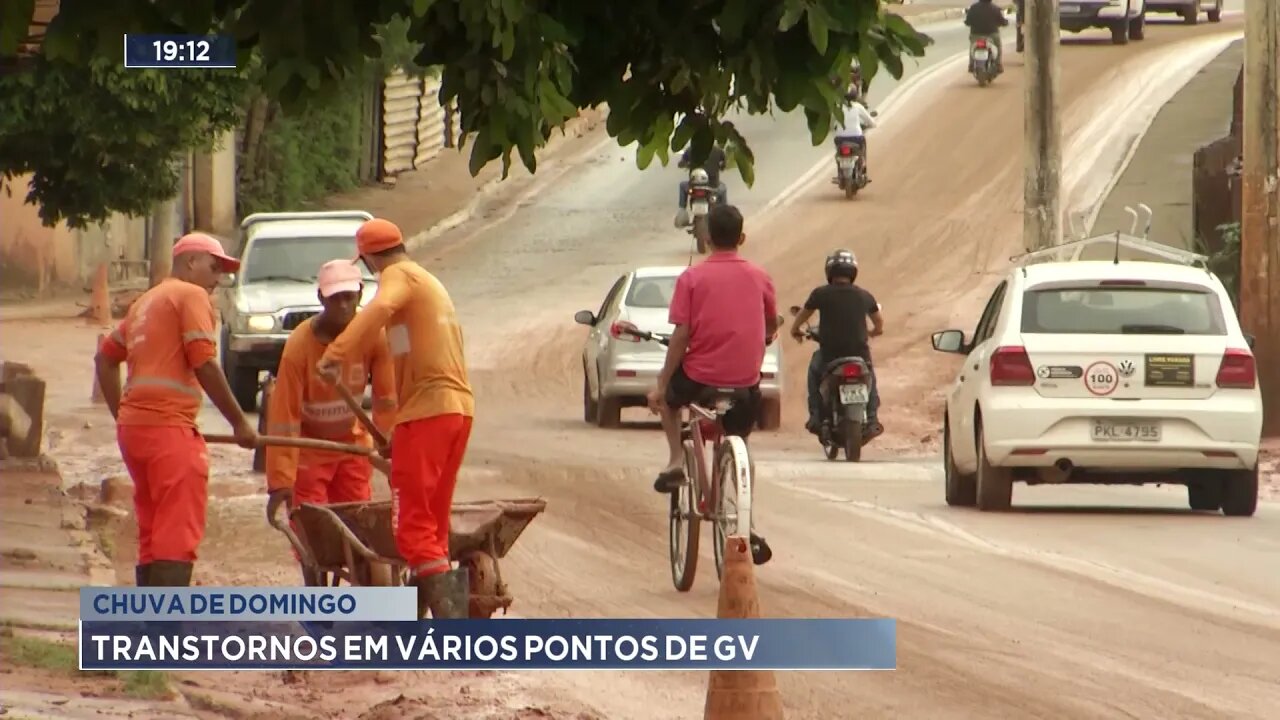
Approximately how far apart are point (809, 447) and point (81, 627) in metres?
13.1

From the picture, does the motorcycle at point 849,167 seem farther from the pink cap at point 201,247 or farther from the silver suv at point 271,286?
the pink cap at point 201,247

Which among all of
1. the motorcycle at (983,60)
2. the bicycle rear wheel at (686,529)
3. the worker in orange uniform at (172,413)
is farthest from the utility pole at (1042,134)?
the motorcycle at (983,60)

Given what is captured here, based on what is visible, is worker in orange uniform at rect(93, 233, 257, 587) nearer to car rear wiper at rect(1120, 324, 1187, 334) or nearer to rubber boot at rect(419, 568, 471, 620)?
rubber boot at rect(419, 568, 471, 620)

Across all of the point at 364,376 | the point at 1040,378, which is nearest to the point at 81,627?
the point at 364,376

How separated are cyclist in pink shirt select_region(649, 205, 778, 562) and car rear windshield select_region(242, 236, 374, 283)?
12.6 metres

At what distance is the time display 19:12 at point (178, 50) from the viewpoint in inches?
257

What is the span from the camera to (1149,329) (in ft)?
52.1

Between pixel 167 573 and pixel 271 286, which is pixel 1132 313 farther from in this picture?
pixel 271 286

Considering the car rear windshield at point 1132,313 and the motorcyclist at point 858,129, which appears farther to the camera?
the motorcyclist at point 858,129

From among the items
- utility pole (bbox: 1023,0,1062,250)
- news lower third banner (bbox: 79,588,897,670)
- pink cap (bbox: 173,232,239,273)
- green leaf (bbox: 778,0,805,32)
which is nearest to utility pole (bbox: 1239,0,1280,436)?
utility pole (bbox: 1023,0,1062,250)

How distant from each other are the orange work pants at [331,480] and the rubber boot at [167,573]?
102 cm

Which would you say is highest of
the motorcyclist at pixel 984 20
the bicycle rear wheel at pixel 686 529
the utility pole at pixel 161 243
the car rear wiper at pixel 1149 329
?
the motorcyclist at pixel 984 20

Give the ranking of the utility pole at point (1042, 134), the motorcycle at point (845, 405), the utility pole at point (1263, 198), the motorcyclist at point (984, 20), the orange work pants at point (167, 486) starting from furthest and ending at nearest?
the motorcyclist at point (984, 20)
the utility pole at point (1042, 134)
the utility pole at point (1263, 198)
the motorcycle at point (845, 405)
the orange work pants at point (167, 486)

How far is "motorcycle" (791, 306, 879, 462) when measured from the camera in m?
19.8
